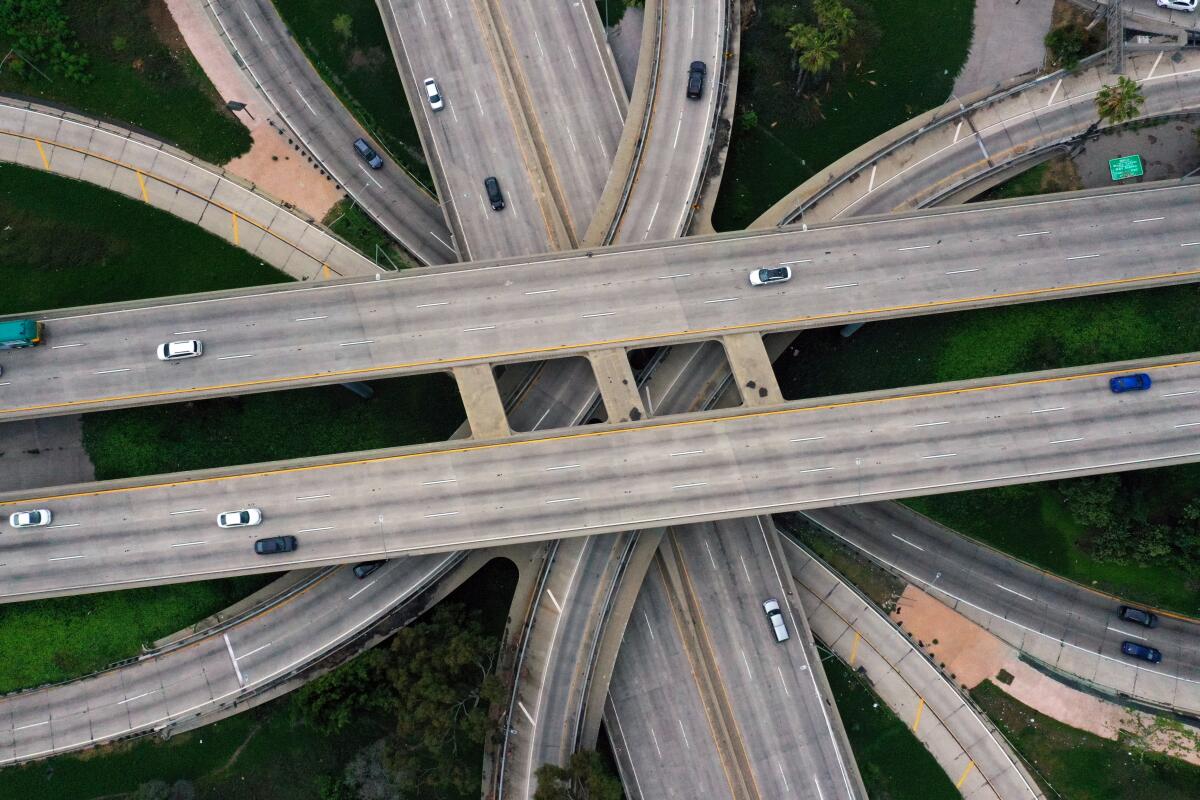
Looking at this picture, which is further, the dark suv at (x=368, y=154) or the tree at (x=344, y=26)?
the tree at (x=344, y=26)

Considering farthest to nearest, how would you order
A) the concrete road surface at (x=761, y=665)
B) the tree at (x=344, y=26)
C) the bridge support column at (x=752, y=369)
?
1. the tree at (x=344, y=26)
2. the concrete road surface at (x=761, y=665)
3. the bridge support column at (x=752, y=369)

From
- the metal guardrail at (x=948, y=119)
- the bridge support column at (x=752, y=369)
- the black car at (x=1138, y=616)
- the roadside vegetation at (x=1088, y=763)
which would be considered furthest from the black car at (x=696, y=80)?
the roadside vegetation at (x=1088, y=763)

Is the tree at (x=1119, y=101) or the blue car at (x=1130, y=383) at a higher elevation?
the tree at (x=1119, y=101)

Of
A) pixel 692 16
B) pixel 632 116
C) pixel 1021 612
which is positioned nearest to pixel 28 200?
pixel 632 116

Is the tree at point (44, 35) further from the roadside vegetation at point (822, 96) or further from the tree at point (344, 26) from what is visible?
the roadside vegetation at point (822, 96)

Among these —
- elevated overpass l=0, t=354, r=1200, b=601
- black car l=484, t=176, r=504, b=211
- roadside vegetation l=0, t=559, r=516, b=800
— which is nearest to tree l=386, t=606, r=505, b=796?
roadside vegetation l=0, t=559, r=516, b=800

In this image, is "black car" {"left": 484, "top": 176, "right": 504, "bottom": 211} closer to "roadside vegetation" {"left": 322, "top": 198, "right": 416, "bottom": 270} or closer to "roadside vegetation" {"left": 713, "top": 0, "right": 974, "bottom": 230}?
"roadside vegetation" {"left": 322, "top": 198, "right": 416, "bottom": 270}

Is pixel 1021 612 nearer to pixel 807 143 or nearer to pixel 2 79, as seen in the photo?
pixel 807 143
